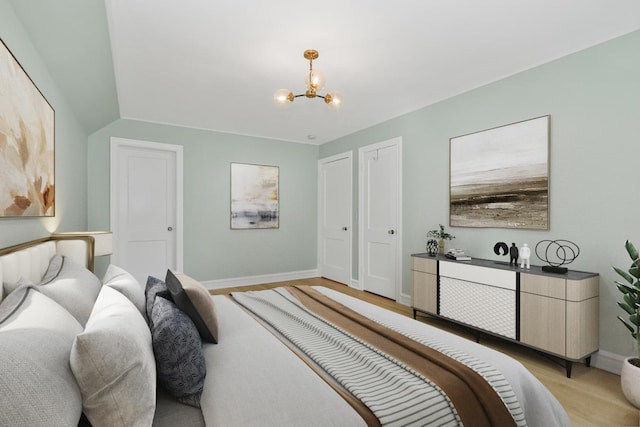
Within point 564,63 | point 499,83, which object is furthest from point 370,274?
point 564,63

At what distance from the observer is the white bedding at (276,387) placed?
1.04m

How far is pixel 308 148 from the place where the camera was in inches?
235

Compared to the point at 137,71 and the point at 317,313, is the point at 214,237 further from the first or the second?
the point at 317,313

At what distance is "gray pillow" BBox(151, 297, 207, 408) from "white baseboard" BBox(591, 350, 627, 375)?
299 centimetres

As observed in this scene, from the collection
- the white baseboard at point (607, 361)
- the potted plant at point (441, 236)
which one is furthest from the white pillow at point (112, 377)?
the potted plant at point (441, 236)

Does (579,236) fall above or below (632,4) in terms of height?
below

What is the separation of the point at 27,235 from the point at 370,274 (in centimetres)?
394

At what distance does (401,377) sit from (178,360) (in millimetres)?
823

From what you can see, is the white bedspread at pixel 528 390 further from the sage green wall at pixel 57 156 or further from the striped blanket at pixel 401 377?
the sage green wall at pixel 57 156

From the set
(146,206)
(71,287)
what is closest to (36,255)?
(71,287)

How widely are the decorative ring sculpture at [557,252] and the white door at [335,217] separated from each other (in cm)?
279

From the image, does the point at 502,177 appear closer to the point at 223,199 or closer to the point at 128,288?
the point at 128,288

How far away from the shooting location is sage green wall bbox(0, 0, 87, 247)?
173 centimetres

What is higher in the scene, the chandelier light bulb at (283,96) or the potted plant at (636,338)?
the chandelier light bulb at (283,96)
